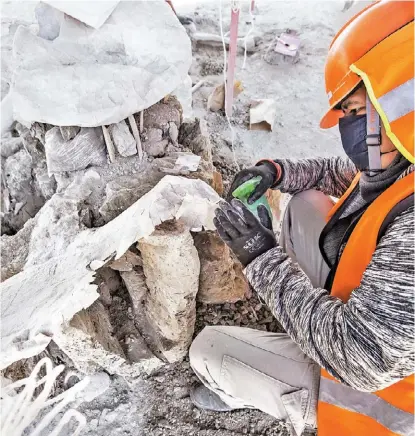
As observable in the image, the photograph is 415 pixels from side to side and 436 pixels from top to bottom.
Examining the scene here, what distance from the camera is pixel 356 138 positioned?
4.43ft

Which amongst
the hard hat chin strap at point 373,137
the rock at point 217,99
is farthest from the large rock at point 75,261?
the rock at point 217,99

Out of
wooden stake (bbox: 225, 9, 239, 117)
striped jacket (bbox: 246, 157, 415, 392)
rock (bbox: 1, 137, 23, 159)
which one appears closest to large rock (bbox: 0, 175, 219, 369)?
striped jacket (bbox: 246, 157, 415, 392)

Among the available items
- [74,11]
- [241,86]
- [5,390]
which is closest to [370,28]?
[74,11]

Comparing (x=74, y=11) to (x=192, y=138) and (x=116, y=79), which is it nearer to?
(x=116, y=79)

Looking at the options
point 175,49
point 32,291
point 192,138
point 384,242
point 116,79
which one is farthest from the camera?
point 192,138

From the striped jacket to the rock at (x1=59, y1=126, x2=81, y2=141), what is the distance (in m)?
0.97

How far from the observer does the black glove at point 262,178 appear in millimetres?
1880

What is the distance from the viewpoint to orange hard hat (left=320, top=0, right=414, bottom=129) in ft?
3.94

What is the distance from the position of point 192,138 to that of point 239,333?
0.93m

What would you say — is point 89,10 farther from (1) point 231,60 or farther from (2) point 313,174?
(1) point 231,60

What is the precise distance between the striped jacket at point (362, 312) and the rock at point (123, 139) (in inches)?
30.8

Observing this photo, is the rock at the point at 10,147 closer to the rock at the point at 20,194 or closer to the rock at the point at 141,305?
the rock at the point at 20,194

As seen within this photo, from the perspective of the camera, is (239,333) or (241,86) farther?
(241,86)

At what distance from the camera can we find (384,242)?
1.15 m
